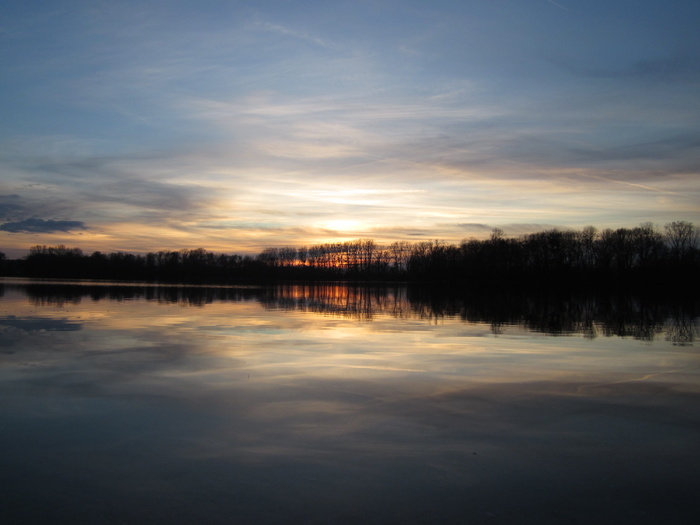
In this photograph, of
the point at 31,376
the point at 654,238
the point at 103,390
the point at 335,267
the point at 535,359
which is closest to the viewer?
the point at 103,390

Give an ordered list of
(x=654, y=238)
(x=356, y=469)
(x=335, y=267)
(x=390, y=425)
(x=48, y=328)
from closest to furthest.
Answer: (x=356, y=469)
(x=390, y=425)
(x=48, y=328)
(x=654, y=238)
(x=335, y=267)

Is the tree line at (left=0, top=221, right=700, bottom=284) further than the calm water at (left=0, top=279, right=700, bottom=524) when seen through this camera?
Yes

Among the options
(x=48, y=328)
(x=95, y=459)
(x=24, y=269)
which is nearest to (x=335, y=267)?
(x=24, y=269)

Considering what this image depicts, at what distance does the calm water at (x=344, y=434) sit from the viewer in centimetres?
504

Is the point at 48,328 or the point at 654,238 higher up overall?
the point at 654,238

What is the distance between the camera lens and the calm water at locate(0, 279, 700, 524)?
504 centimetres

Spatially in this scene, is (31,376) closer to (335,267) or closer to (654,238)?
(654,238)

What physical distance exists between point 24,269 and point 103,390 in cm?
16208

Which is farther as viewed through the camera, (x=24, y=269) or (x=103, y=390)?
(x=24, y=269)

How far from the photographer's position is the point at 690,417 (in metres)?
8.16

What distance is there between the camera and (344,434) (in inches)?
279

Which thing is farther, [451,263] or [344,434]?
[451,263]

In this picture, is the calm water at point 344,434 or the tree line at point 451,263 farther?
the tree line at point 451,263

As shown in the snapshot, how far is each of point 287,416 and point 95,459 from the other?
2.75m
